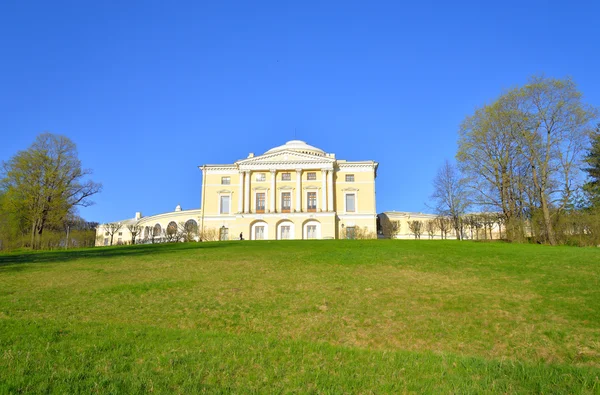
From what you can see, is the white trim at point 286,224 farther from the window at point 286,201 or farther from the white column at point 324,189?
the white column at point 324,189

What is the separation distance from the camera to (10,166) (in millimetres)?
39438

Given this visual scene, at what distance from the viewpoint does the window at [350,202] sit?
55.8 metres

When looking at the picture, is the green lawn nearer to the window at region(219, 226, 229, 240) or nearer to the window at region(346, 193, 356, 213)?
the window at region(219, 226, 229, 240)

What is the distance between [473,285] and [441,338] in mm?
5548

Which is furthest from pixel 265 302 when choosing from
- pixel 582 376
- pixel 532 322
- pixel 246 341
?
pixel 582 376

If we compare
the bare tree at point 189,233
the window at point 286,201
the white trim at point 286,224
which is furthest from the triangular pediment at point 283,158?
the bare tree at point 189,233

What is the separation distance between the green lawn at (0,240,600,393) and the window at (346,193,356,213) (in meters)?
36.8

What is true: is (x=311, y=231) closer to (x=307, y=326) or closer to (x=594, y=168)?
(x=594, y=168)

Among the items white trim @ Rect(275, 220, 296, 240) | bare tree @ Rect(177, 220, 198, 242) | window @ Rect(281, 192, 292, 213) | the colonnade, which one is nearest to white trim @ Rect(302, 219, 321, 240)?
white trim @ Rect(275, 220, 296, 240)

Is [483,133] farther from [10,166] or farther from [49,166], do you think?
[10,166]

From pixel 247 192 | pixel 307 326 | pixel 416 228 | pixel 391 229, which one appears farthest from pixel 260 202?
pixel 307 326

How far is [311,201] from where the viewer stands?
182 feet

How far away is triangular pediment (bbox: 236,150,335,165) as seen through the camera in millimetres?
55688

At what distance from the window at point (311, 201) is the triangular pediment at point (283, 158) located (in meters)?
4.36
